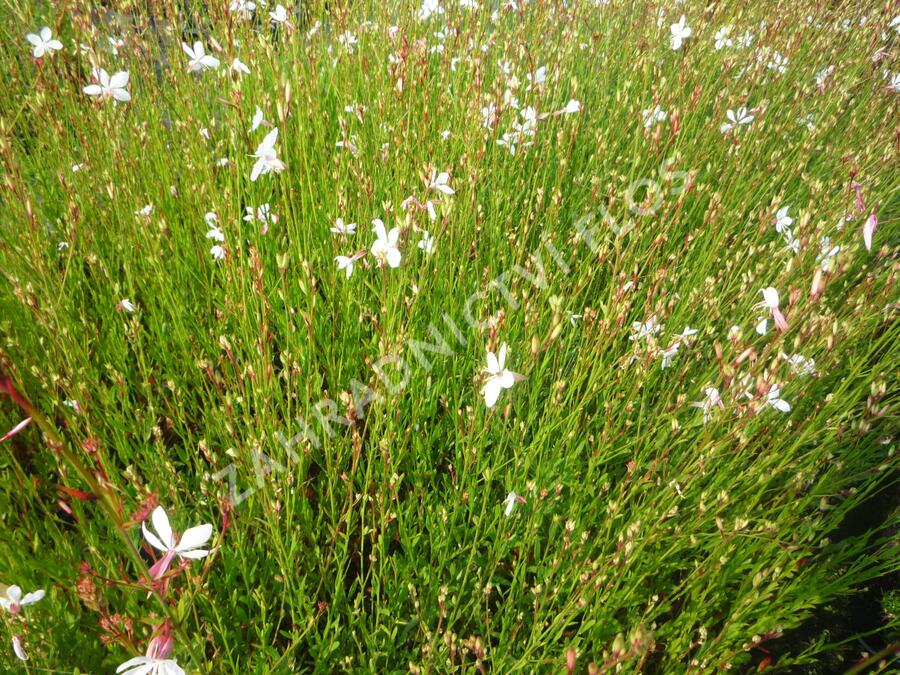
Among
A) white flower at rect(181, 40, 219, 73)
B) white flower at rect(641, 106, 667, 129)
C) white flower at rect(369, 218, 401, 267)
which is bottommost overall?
white flower at rect(369, 218, 401, 267)

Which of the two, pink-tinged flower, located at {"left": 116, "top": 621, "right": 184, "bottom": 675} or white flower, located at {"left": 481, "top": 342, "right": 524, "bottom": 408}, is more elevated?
white flower, located at {"left": 481, "top": 342, "right": 524, "bottom": 408}

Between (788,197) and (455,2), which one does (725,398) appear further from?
(455,2)

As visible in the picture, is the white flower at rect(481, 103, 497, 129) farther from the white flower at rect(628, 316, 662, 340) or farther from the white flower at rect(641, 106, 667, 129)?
the white flower at rect(628, 316, 662, 340)

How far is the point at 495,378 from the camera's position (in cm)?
121

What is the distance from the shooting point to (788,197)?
2730 mm

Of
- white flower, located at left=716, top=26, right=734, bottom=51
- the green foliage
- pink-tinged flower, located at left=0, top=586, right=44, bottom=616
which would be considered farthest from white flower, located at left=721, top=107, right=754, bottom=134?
pink-tinged flower, located at left=0, top=586, right=44, bottom=616

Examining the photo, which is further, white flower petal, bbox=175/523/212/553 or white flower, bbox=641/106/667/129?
white flower, bbox=641/106/667/129

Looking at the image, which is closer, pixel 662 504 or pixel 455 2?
pixel 662 504

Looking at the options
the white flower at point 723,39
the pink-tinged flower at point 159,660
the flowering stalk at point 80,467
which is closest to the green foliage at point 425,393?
the flowering stalk at point 80,467

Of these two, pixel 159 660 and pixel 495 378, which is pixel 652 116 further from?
pixel 159 660

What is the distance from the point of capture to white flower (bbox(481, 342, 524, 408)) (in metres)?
1.18

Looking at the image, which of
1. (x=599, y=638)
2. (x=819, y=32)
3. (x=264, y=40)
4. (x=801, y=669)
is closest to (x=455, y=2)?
(x=264, y=40)

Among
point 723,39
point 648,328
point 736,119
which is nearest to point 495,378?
point 648,328

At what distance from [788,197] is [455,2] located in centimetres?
191
